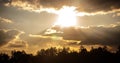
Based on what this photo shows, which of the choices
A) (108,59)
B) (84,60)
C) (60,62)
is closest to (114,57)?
(108,59)

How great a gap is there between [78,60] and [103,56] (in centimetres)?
1580

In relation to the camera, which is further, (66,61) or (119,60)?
(66,61)

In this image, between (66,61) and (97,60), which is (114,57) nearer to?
(97,60)

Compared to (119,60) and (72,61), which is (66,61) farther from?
(119,60)

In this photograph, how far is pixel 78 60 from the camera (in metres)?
198

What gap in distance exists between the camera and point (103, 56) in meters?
200

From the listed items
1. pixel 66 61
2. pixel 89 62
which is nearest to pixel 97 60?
pixel 89 62

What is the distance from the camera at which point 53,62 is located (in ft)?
642

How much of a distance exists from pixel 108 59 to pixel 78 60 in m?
18.8

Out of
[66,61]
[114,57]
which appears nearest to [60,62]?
[66,61]

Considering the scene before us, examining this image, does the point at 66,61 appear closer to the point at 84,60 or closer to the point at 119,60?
the point at 84,60

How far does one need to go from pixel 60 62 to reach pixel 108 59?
29.3 meters

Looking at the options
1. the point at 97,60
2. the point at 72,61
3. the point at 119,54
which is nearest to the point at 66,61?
the point at 72,61

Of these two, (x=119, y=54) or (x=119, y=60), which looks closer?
(x=119, y=60)
